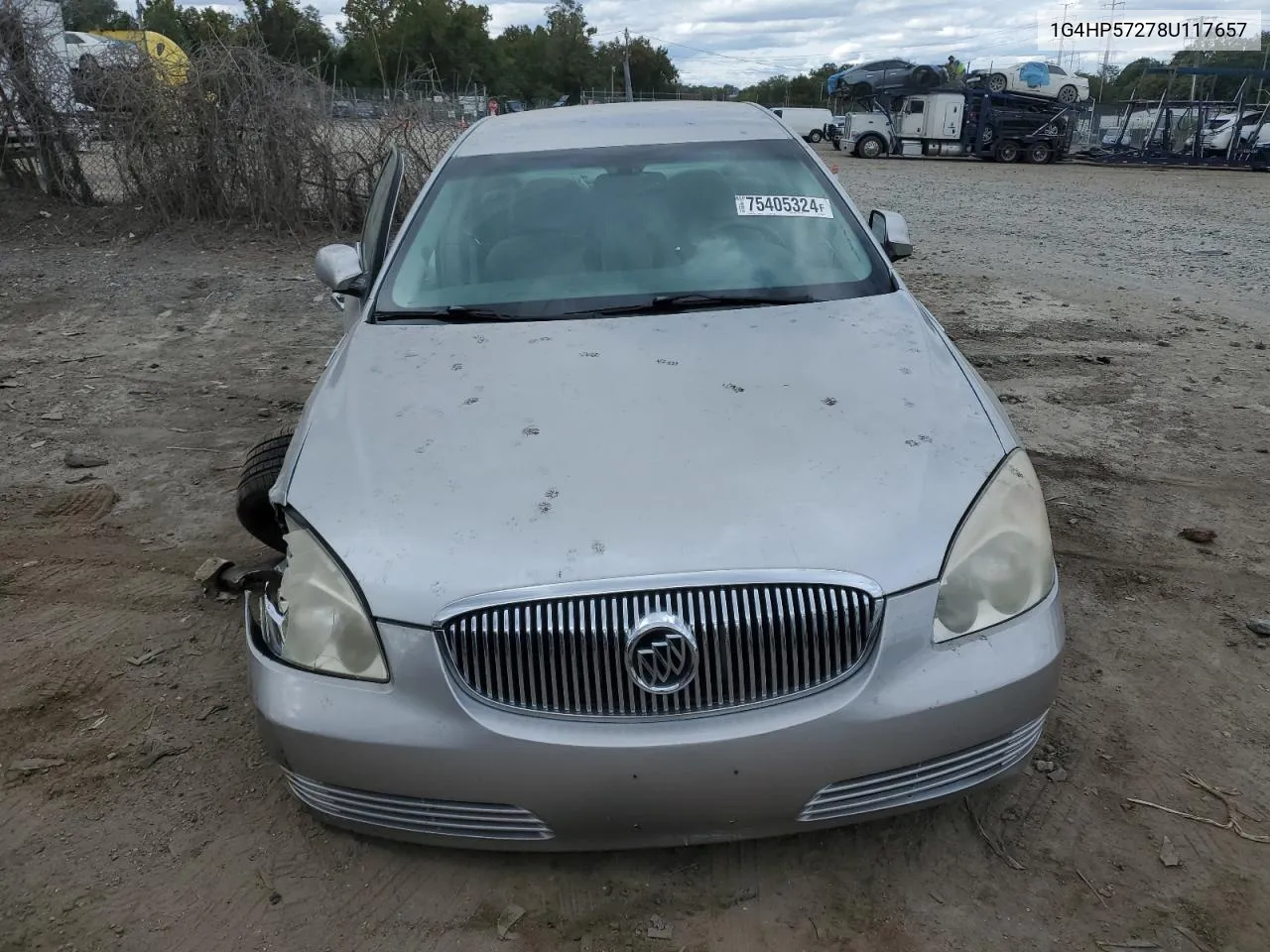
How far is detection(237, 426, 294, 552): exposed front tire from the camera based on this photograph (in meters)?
3.38

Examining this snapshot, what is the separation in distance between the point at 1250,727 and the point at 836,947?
1479 millimetres

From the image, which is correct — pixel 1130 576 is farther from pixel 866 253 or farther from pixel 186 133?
pixel 186 133

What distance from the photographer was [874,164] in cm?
2595

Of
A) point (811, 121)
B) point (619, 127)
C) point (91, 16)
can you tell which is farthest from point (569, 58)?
point (619, 127)

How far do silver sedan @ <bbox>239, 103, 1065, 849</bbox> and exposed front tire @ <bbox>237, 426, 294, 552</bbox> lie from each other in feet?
2.78

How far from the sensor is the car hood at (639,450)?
200 cm

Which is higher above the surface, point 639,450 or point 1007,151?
point 639,450

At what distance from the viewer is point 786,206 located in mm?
3410

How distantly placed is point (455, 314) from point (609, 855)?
1.68 metres

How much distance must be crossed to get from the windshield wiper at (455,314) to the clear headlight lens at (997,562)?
155 centimetres

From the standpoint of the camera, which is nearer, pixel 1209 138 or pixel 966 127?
pixel 1209 138

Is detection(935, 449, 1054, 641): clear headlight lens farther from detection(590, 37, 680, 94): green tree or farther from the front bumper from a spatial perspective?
detection(590, 37, 680, 94): green tree

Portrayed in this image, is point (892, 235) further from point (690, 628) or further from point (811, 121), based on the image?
point (811, 121)

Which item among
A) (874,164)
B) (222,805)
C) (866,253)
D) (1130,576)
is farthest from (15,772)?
(874,164)
